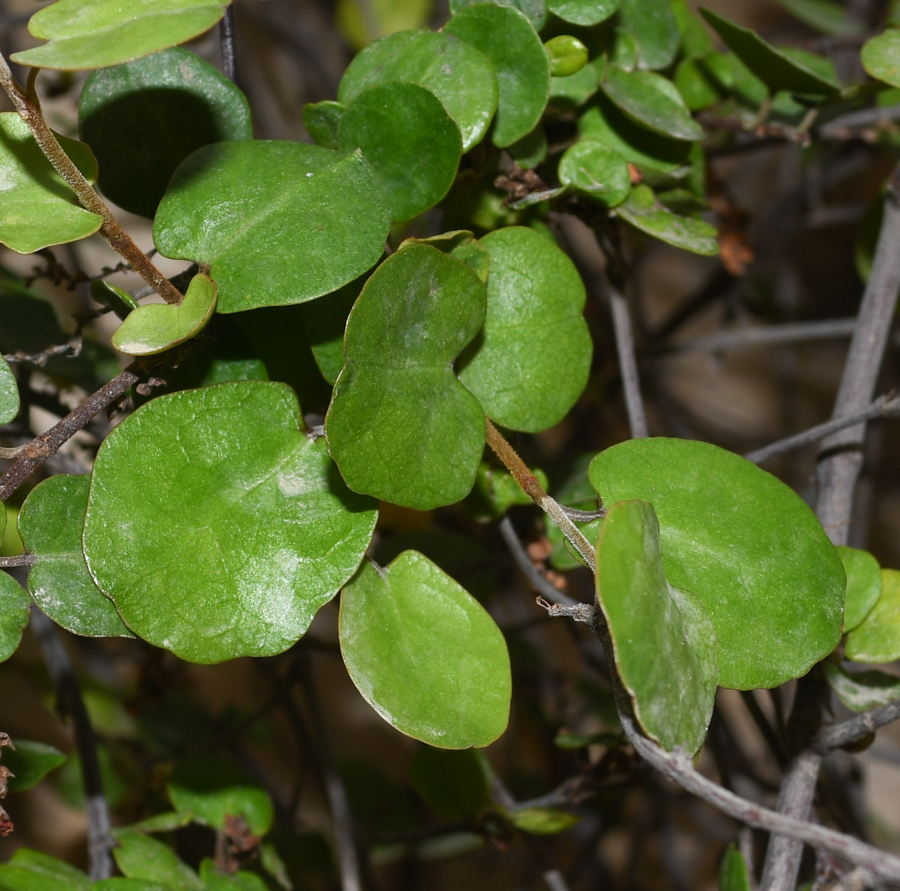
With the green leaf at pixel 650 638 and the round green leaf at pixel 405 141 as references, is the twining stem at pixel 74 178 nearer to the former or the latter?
the round green leaf at pixel 405 141

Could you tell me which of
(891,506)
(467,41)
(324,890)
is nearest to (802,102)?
(467,41)

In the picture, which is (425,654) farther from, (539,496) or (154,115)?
(154,115)

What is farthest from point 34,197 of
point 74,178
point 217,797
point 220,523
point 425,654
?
point 217,797

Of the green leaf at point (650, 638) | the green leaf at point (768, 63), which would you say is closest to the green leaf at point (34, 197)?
the green leaf at point (650, 638)

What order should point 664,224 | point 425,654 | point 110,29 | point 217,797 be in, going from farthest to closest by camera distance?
point 217,797, point 664,224, point 425,654, point 110,29

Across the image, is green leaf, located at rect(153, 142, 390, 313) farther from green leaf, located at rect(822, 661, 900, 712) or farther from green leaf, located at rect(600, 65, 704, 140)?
green leaf, located at rect(822, 661, 900, 712)
